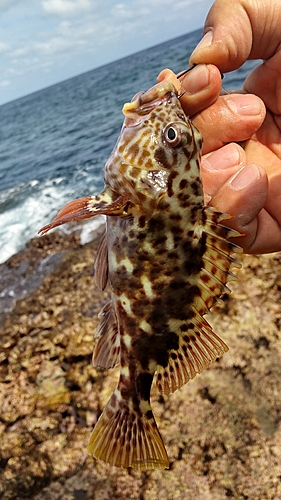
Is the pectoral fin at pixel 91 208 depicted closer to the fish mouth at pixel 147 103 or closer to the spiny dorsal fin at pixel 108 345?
the fish mouth at pixel 147 103

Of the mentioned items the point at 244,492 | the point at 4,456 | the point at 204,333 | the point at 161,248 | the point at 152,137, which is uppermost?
the point at 152,137

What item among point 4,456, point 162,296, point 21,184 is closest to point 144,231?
point 162,296

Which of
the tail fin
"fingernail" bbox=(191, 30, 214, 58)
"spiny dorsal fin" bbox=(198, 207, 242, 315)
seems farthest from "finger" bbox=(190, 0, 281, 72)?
the tail fin

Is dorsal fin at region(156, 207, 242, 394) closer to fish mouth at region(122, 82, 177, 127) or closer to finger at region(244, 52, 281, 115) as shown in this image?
fish mouth at region(122, 82, 177, 127)

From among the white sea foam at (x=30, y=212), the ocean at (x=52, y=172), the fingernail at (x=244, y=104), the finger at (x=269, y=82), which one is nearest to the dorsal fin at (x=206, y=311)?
the fingernail at (x=244, y=104)

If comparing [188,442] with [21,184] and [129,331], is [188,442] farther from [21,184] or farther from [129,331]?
[21,184]

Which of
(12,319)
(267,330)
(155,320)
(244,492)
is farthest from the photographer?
(12,319)
